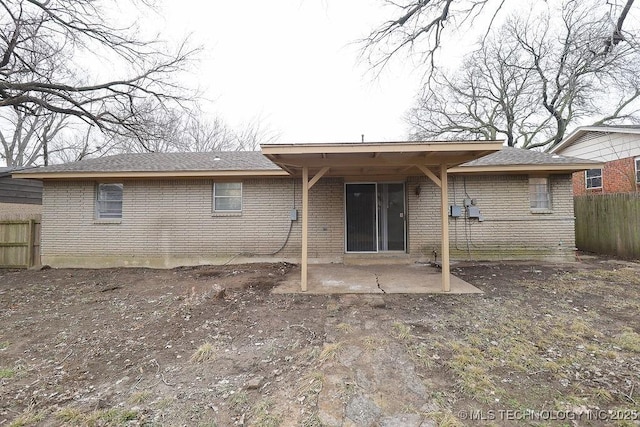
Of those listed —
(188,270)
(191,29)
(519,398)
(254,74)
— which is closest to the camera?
(519,398)

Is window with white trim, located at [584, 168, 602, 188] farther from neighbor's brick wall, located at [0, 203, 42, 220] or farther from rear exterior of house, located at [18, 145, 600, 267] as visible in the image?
neighbor's brick wall, located at [0, 203, 42, 220]

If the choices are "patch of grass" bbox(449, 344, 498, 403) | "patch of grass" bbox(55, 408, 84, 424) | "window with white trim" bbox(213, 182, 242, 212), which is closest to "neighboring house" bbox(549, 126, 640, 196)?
"patch of grass" bbox(449, 344, 498, 403)

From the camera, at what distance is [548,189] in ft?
27.4

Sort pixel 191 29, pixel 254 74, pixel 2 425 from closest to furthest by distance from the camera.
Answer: pixel 2 425, pixel 191 29, pixel 254 74

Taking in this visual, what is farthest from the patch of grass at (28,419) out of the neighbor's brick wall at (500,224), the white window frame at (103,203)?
the neighbor's brick wall at (500,224)

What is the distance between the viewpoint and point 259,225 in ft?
27.5

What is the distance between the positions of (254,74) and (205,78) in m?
6.40

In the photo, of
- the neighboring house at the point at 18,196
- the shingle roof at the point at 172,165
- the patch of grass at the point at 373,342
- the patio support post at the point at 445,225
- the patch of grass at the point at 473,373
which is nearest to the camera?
the patch of grass at the point at 473,373

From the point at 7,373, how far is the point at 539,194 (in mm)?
11013

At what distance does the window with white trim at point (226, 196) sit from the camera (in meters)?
8.50

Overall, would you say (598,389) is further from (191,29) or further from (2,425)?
(191,29)

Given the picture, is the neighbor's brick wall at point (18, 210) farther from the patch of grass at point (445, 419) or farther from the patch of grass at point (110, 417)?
the patch of grass at point (445, 419)

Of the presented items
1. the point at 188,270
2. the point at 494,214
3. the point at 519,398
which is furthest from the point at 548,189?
the point at 188,270

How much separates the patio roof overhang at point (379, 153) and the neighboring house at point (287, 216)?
2.66 metres
